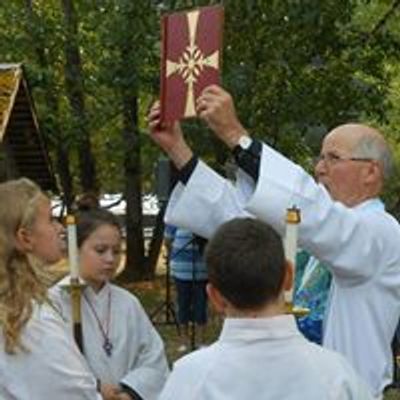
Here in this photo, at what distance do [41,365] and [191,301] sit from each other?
842 cm

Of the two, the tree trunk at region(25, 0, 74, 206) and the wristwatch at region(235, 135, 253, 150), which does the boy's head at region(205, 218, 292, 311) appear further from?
the tree trunk at region(25, 0, 74, 206)

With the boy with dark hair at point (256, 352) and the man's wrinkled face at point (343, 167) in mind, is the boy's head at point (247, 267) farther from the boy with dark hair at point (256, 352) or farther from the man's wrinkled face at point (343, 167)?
the man's wrinkled face at point (343, 167)

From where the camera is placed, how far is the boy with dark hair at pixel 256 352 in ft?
8.59

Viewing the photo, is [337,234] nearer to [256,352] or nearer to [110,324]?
[256,352]

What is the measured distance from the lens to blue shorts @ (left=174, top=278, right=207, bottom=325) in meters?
11.5

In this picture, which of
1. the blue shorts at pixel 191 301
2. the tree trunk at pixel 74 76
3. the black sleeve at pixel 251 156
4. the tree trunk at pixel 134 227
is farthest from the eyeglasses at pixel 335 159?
the tree trunk at pixel 134 227

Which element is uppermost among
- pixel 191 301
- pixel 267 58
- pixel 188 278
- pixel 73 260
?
pixel 73 260

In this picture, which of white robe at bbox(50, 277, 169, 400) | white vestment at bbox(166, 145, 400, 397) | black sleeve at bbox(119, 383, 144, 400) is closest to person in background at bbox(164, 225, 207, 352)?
white robe at bbox(50, 277, 169, 400)

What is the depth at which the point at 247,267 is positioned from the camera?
103 inches

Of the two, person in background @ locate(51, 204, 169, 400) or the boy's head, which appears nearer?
the boy's head

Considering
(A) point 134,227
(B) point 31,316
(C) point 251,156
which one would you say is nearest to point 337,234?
(C) point 251,156

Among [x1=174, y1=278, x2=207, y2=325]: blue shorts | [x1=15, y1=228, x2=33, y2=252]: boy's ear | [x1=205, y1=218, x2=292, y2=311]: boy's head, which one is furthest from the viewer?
[x1=174, y1=278, x2=207, y2=325]: blue shorts

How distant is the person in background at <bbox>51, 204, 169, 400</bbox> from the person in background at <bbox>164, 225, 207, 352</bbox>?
20.7ft

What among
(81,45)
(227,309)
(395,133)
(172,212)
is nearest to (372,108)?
(81,45)
